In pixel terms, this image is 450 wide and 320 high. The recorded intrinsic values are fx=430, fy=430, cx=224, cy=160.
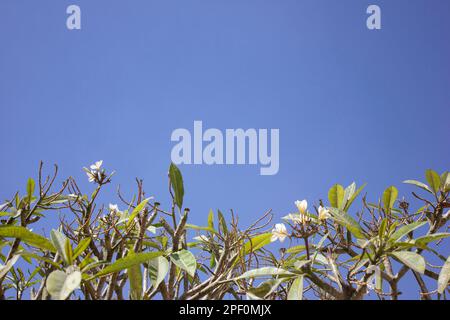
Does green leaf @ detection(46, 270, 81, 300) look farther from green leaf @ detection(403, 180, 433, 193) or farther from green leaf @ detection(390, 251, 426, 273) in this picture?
green leaf @ detection(403, 180, 433, 193)

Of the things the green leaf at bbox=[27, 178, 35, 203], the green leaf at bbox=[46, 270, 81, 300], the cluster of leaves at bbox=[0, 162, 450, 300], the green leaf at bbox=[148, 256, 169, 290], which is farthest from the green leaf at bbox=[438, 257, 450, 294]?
the green leaf at bbox=[27, 178, 35, 203]

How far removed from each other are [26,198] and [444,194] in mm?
841

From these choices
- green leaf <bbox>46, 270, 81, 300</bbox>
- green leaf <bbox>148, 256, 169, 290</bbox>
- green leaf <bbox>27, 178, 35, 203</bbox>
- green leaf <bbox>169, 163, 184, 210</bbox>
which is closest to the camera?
green leaf <bbox>46, 270, 81, 300</bbox>

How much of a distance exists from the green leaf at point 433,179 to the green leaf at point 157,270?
591 mm

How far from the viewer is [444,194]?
34.3 inches

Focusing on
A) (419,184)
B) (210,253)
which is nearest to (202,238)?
(210,253)

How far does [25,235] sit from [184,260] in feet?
0.81

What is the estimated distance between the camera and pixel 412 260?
64 centimetres

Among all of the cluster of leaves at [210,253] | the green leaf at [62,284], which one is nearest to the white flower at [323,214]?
the cluster of leaves at [210,253]

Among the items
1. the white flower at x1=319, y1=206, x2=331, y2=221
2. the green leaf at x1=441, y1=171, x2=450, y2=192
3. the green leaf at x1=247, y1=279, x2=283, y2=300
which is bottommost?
Answer: the green leaf at x1=247, y1=279, x2=283, y2=300

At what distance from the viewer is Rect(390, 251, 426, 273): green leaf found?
0.62 m

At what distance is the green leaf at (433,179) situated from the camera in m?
0.91

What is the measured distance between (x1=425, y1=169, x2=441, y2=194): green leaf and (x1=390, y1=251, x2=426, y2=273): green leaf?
0.31 meters

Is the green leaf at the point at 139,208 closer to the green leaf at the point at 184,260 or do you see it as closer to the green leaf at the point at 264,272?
the green leaf at the point at 184,260
